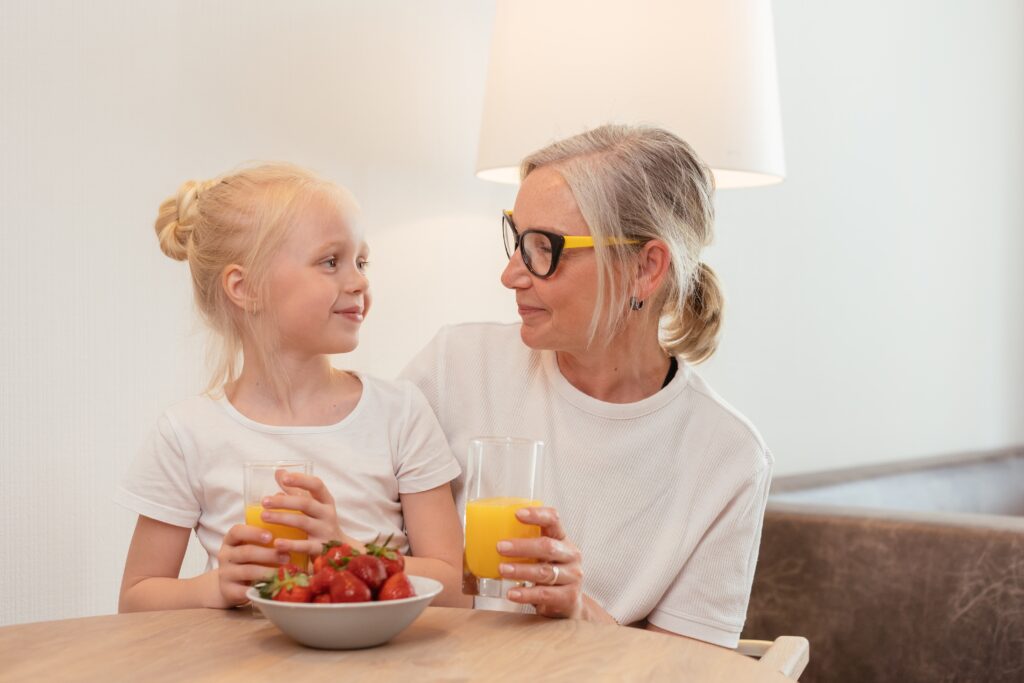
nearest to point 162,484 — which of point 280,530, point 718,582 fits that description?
point 280,530

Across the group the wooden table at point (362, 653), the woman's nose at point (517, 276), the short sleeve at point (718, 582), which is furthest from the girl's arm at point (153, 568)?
the short sleeve at point (718, 582)

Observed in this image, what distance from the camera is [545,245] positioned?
1723 mm

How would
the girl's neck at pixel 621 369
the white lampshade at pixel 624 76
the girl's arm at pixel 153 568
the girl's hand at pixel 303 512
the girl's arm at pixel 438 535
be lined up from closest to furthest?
1. the girl's hand at pixel 303 512
2. the girl's arm at pixel 153 568
3. the girl's arm at pixel 438 535
4. the girl's neck at pixel 621 369
5. the white lampshade at pixel 624 76

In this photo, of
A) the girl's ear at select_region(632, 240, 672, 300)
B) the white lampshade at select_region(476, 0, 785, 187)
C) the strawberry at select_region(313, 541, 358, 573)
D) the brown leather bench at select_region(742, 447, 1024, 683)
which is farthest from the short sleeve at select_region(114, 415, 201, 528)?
the brown leather bench at select_region(742, 447, 1024, 683)

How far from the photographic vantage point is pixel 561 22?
7.40 ft

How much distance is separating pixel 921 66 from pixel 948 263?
0.83 metres

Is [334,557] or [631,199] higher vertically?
[631,199]

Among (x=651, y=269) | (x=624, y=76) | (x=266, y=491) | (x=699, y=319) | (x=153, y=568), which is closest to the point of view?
(x=266, y=491)

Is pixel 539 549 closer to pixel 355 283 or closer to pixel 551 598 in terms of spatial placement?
pixel 551 598

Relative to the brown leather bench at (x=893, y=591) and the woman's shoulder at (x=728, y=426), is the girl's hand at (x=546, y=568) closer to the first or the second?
the woman's shoulder at (x=728, y=426)

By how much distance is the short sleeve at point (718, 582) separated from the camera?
5.61 ft

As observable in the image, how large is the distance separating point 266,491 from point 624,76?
49.2 inches

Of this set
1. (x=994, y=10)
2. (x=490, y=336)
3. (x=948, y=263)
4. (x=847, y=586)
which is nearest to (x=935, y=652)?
(x=847, y=586)

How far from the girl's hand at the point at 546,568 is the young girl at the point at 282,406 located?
0.28m
